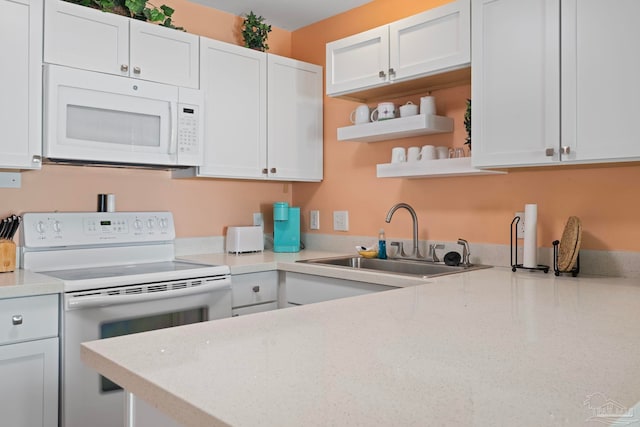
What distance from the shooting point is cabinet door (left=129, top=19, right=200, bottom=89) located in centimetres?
250

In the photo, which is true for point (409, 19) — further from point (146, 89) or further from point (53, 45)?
point (53, 45)

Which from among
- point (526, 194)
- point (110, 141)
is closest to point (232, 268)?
point (110, 141)

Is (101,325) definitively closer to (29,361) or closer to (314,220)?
(29,361)

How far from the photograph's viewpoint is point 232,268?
2525mm

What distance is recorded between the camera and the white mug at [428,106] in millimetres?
2602

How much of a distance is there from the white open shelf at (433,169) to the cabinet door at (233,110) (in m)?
0.78

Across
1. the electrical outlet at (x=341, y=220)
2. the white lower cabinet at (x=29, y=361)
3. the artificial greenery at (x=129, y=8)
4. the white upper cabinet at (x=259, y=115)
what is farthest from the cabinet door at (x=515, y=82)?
the white lower cabinet at (x=29, y=361)

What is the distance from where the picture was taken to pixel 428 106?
2604 mm

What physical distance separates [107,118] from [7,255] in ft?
2.46

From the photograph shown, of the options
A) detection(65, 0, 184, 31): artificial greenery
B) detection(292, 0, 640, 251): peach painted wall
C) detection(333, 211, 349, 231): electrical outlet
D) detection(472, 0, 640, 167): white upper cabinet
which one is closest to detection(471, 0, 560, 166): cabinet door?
detection(472, 0, 640, 167): white upper cabinet

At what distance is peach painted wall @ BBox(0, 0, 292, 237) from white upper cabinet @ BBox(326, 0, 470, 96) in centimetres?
84

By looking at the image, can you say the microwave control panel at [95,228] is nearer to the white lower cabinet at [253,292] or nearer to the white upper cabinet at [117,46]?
the white lower cabinet at [253,292]

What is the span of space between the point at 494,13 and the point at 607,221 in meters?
1.00

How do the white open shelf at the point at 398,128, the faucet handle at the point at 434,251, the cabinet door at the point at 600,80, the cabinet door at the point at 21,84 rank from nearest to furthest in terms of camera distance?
1. the cabinet door at the point at 600,80
2. the cabinet door at the point at 21,84
3. the white open shelf at the point at 398,128
4. the faucet handle at the point at 434,251
